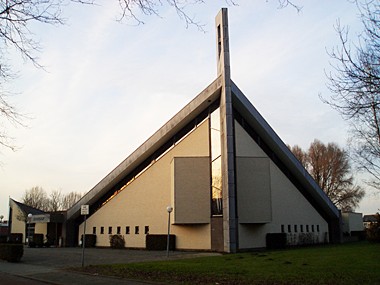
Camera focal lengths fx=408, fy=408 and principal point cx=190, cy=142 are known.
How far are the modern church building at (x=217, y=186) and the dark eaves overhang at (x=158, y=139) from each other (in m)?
0.08

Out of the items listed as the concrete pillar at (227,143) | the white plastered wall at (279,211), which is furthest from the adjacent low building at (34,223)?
the concrete pillar at (227,143)

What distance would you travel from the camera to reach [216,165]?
28.3 meters

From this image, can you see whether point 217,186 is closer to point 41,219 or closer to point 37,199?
point 41,219

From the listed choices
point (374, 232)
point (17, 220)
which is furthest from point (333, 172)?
point (17, 220)

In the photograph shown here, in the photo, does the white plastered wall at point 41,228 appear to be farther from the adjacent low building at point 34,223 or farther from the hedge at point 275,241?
the hedge at point 275,241

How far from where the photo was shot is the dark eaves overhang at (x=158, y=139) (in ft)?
94.9

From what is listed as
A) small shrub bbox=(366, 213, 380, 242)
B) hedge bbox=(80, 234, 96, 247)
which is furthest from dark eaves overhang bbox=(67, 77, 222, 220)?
small shrub bbox=(366, 213, 380, 242)

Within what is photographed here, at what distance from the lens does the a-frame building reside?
27.6 metres

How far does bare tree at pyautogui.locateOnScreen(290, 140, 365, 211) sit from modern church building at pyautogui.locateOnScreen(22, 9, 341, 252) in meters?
17.9

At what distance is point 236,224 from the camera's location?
26.6 m

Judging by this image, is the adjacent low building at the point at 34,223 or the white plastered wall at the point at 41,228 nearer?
the adjacent low building at the point at 34,223

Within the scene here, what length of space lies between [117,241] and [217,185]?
35.5 ft

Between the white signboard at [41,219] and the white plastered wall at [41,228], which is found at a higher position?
the white signboard at [41,219]

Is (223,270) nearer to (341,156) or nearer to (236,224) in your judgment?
(236,224)
